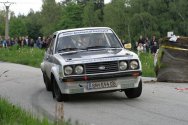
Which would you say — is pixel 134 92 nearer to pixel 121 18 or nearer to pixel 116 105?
pixel 116 105

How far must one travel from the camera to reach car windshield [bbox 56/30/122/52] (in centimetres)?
1224

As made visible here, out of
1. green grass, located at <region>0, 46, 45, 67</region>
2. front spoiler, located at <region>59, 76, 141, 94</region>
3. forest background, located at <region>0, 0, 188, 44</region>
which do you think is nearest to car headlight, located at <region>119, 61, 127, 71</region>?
front spoiler, located at <region>59, 76, 141, 94</region>

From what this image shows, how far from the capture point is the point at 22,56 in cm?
3509

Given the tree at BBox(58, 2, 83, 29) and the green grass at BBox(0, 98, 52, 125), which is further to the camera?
the tree at BBox(58, 2, 83, 29)

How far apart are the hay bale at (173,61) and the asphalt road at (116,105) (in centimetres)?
66

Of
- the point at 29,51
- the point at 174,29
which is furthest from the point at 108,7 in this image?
the point at 29,51

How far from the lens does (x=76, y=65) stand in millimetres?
10875

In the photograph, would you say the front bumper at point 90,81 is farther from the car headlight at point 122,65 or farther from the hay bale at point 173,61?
the hay bale at point 173,61

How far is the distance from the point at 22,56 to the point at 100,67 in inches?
973

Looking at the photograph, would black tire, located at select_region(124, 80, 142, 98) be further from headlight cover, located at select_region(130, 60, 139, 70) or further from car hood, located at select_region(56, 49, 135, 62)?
car hood, located at select_region(56, 49, 135, 62)

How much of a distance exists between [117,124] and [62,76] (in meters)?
2.67

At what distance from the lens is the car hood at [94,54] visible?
36.5 feet

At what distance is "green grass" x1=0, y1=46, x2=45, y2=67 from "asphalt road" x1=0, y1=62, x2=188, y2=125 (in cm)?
1526

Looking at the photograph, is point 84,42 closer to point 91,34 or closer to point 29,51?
point 91,34
